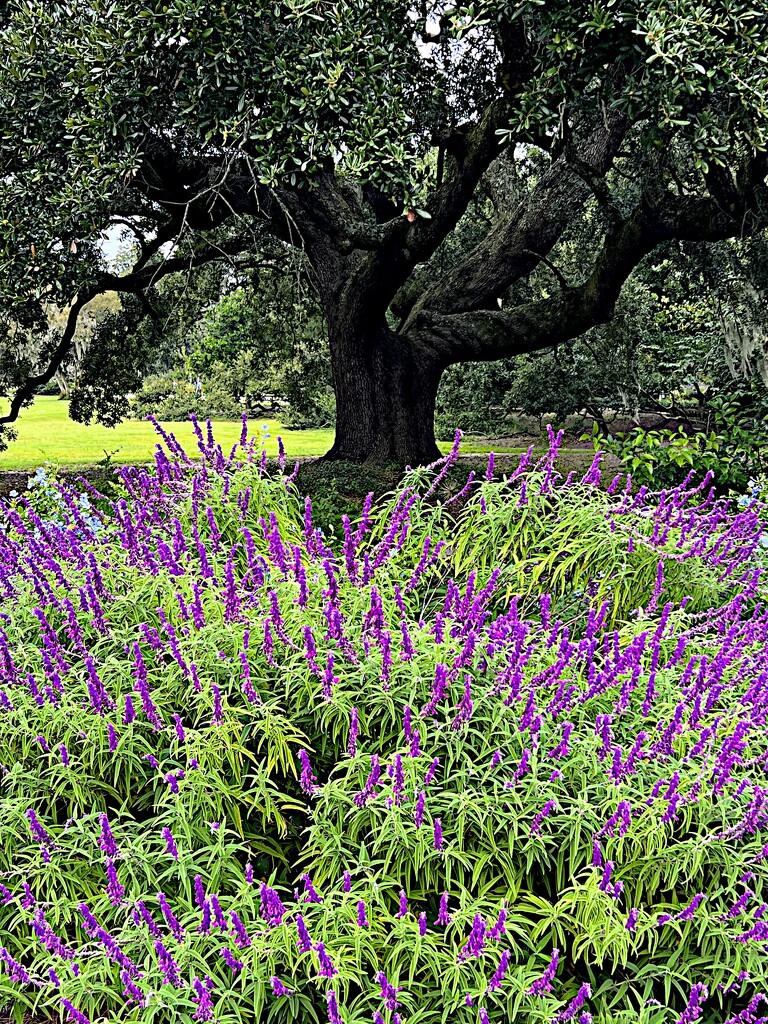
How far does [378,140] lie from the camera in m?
7.72

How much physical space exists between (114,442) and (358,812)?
73.9 ft

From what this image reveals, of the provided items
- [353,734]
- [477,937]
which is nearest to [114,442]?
[353,734]

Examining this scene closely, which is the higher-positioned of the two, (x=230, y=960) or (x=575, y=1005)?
(x=230, y=960)

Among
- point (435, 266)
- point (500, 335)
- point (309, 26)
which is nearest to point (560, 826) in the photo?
point (309, 26)

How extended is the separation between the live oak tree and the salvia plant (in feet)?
17.7

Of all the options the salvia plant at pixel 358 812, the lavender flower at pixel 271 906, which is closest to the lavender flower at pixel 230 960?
the salvia plant at pixel 358 812

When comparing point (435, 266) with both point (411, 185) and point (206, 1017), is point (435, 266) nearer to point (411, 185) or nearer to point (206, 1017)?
point (411, 185)

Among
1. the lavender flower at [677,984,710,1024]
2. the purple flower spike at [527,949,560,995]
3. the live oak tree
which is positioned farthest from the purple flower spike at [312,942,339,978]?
the live oak tree

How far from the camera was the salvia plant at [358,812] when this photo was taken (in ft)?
7.38

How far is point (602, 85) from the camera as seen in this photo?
7965 millimetres

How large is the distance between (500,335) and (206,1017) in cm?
1067

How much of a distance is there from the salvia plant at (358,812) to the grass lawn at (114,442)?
42.8ft

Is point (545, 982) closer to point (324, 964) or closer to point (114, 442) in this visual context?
point (324, 964)

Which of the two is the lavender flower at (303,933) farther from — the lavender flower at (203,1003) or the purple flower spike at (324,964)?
the lavender flower at (203,1003)
